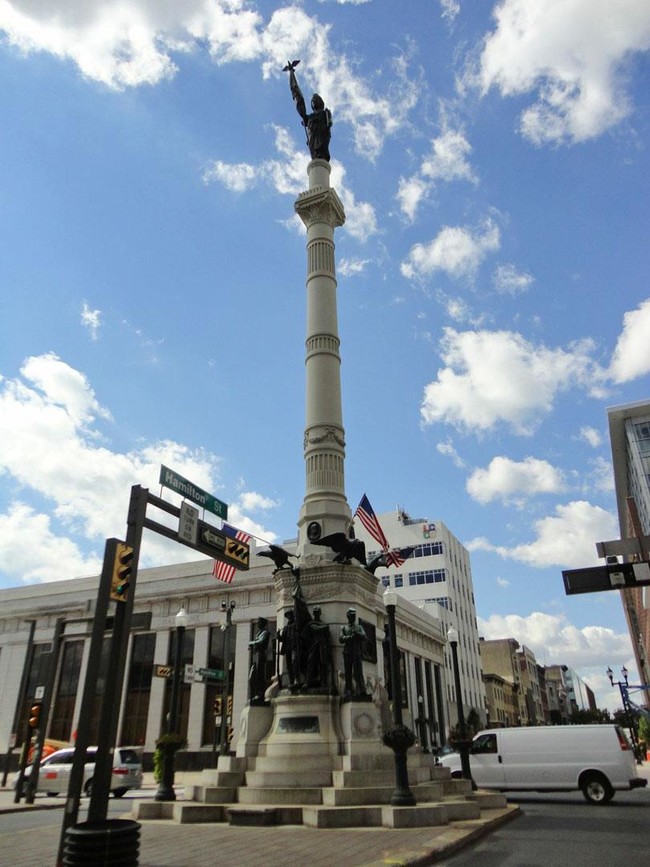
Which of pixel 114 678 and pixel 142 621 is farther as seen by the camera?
pixel 142 621

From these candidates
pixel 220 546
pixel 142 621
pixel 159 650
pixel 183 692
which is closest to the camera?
pixel 220 546

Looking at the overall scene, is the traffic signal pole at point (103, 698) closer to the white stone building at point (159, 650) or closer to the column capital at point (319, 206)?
the column capital at point (319, 206)

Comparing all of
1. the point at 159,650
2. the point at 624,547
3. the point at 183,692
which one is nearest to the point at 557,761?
the point at 624,547

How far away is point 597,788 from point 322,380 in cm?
1458

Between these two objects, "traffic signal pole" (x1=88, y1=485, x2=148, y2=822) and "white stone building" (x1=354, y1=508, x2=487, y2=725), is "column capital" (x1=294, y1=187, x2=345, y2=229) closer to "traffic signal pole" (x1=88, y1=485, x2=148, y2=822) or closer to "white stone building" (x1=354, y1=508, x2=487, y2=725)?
"traffic signal pole" (x1=88, y1=485, x2=148, y2=822)

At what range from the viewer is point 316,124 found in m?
28.2

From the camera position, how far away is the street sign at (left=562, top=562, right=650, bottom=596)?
17.2 meters

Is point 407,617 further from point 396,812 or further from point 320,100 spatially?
point 396,812

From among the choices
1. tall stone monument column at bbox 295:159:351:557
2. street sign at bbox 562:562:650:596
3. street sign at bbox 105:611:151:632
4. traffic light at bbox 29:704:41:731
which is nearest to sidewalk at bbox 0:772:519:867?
street sign at bbox 562:562:650:596

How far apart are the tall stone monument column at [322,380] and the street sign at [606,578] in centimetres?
671

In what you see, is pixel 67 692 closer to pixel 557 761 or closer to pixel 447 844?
pixel 557 761

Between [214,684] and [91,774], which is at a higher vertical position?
[214,684]

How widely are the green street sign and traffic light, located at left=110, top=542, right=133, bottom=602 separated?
2.91m

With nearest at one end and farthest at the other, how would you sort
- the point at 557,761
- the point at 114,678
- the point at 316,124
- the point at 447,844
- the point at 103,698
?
the point at 114,678 < the point at 103,698 < the point at 447,844 < the point at 557,761 < the point at 316,124
